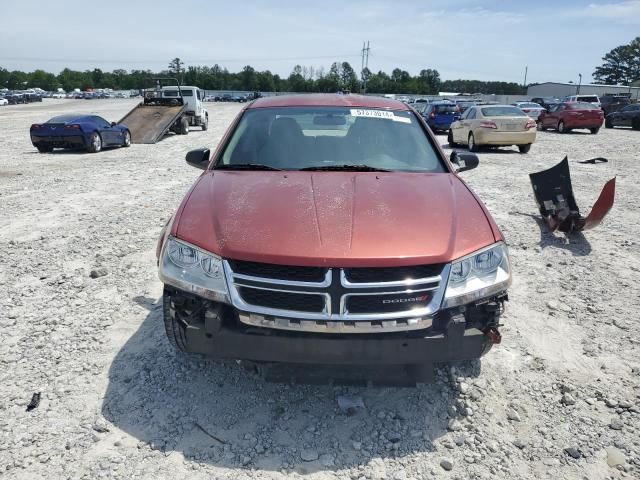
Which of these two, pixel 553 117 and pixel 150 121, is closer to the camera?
pixel 150 121

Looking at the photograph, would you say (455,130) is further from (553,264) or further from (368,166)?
(368,166)

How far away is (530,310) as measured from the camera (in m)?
4.18

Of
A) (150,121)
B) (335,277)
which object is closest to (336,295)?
(335,277)

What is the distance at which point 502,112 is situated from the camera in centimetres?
1514

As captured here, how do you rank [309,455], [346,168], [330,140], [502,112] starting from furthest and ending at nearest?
[502,112]
[330,140]
[346,168]
[309,455]

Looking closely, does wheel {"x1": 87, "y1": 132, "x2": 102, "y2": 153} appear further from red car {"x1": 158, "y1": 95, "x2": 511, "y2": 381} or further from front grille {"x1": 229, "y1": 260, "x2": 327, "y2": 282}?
front grille {"x1": 229, "y1": 260, "x2": 327, "y2": 282}

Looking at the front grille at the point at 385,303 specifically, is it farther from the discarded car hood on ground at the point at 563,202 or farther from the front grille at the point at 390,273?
the discarded car hood on ground at the point at 563,202

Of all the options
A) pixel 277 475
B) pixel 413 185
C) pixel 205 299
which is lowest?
pixel 277 475

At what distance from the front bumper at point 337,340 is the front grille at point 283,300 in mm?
110

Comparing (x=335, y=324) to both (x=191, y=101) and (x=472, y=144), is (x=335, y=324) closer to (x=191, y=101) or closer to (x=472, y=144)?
(x=472, y=144)

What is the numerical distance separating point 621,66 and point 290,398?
136m

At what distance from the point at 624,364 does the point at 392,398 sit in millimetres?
1721

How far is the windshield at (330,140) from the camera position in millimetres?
3598

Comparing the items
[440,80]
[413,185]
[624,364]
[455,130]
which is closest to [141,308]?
[413,185]
